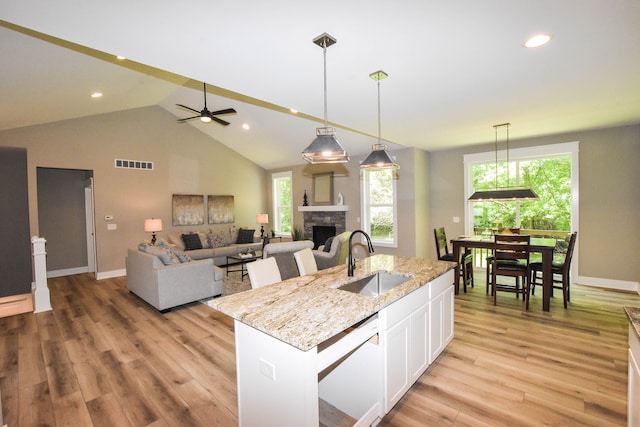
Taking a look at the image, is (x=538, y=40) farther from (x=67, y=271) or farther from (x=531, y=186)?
(x=67, y=271)

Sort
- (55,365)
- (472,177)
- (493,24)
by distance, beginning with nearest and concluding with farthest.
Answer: (493,24), (55,365), (472,177)

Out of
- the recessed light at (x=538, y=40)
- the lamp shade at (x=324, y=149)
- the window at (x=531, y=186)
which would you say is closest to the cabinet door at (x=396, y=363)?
the lamp shade at (x=324, y=149)

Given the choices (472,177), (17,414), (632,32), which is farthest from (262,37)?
(472,177)

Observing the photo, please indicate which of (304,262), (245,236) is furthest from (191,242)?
(304,262)

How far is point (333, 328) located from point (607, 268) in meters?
5.87

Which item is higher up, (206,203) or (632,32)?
(632,32)

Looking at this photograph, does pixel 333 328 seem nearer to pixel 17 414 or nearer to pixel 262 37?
pixel 262 37

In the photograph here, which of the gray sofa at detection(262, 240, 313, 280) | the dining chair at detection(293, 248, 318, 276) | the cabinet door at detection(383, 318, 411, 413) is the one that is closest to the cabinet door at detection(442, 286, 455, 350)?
the cabinet door at detection(383, 318, 411, 413)

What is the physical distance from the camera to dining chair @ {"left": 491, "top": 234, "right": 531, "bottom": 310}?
13.2 feet

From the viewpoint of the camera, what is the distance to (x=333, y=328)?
1.55 meters

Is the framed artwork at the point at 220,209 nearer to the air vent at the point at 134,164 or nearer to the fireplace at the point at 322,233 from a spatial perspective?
the air vent at the point at 134,164

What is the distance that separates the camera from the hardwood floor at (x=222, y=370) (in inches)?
86.4

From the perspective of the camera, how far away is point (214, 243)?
7.53 metres

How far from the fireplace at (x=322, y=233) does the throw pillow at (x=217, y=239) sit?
2384 millimetres
